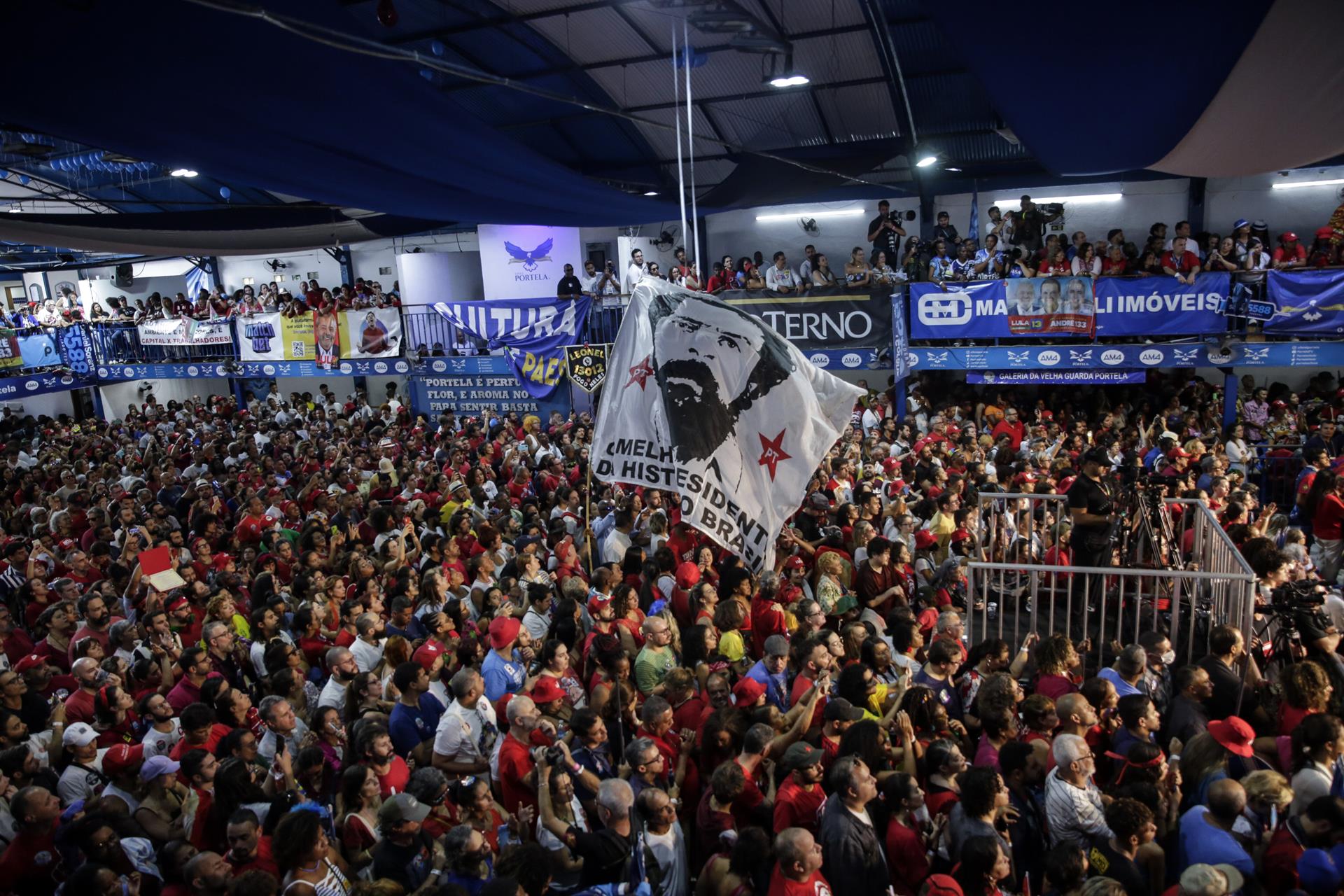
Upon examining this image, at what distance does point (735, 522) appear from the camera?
5.52 metres

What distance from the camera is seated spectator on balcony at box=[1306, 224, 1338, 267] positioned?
12398mm

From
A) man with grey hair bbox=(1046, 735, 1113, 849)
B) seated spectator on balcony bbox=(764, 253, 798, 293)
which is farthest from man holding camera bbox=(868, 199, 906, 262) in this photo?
man with grey hair bbox=(1046, 735, 1113, 849)

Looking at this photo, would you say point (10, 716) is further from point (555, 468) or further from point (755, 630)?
Result: point (555, 468)

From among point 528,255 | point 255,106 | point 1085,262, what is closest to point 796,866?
point 255,106

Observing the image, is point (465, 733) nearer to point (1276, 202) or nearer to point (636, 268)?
point (636, 268)

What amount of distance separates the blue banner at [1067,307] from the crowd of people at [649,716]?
4.61 metres

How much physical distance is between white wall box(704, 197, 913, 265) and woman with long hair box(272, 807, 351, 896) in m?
17.3

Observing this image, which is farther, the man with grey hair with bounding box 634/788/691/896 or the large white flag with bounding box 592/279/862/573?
the large white flag with bounding box 592/279/862/573

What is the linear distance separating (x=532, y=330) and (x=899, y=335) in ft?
23.5

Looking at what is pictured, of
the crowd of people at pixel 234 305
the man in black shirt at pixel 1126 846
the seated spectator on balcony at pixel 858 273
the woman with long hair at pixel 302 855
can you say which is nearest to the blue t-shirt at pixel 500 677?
the woman with long hair at pixel 302 855

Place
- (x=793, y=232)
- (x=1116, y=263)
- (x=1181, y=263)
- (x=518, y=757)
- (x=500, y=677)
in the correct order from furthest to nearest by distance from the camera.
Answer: (x=793, y=232), (x=1116, y=263), (x=1181, y=263), (x=500, y=677), (x=518, y=757)

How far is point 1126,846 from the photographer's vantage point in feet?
11.3

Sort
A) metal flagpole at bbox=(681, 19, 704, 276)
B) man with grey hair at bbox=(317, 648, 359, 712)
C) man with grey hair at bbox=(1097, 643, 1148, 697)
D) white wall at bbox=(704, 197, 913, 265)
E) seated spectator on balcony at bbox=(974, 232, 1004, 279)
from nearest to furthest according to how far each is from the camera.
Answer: man with grey hair at bbox=(1097, 643, 1148, 697), man with grey hair at bbox=(317, 648, 359, 712), metal flagpole at bbox=(681, 19, 704, 276), seated spectator on balcony at bbox=(974, 232, 1004, 279), white wall at bbox=(704, 197, 913, 265)

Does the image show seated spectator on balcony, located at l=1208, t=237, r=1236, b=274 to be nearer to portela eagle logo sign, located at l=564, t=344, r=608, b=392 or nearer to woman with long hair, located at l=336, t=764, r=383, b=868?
portela eagle logo sign, located at l=564, t=344, r=608, b=392
